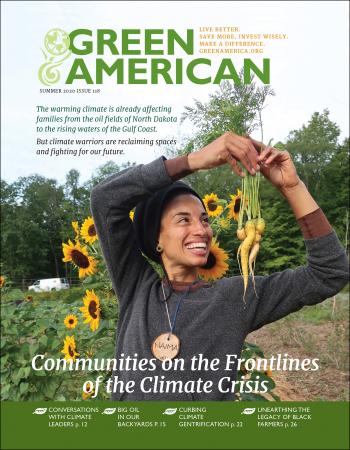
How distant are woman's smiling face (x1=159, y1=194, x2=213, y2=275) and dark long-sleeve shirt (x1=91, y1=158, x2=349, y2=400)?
0.36ft

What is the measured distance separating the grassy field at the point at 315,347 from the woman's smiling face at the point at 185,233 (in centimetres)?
242

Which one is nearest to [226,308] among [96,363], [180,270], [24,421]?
[180,270]

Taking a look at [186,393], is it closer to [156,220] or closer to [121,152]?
[156,220]

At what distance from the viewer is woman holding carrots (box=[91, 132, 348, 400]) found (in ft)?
5.33

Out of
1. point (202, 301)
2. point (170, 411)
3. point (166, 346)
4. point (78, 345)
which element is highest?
point (202, 301)

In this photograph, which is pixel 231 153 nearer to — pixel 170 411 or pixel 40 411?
pixel 170 411

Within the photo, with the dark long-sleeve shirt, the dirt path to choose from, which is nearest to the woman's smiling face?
the dark long-sleeve shirt

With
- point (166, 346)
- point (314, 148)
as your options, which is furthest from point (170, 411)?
point (314, 148)

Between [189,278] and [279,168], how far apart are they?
0.48m

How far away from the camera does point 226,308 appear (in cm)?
170

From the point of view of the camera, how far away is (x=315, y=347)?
570 centimetres

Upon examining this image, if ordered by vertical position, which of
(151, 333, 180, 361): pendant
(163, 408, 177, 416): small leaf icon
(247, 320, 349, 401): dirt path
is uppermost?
(151, 333, 180, 361): pendant

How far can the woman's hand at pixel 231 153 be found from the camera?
61.3 inches

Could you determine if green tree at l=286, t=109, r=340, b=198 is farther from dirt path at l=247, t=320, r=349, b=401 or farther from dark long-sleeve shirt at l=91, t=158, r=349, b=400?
dark long-sleeve shirt at l=91, t=158, r=349, b=400
